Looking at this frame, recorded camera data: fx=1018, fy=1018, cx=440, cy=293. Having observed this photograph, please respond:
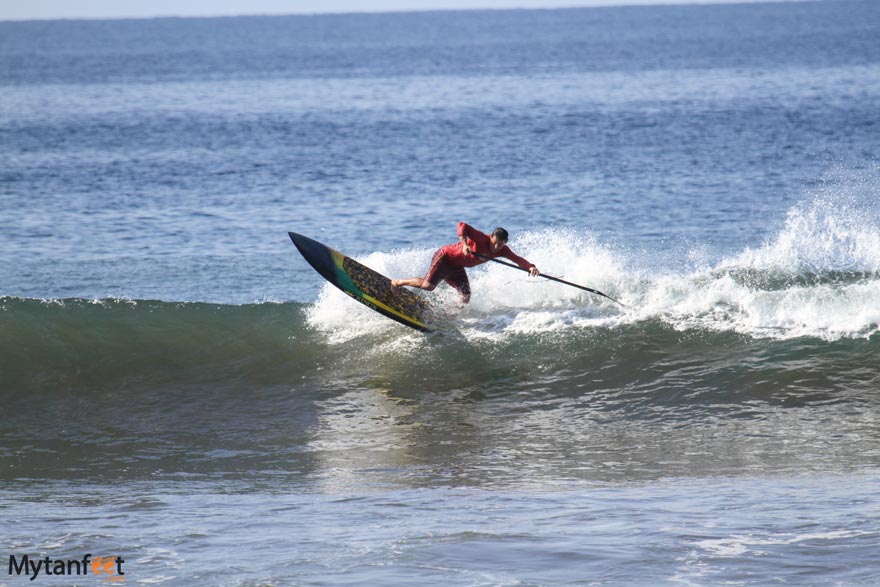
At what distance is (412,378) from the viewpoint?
12016 mm

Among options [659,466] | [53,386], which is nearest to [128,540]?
[659,466]

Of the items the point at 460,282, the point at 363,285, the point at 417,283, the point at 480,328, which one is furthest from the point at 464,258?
the point at 363,285

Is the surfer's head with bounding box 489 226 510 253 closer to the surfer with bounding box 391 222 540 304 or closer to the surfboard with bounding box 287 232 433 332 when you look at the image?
the surfer with bounding box 391 222 540 304

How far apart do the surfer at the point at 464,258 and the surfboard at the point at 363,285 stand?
156 mm

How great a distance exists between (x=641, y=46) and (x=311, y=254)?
90151mm

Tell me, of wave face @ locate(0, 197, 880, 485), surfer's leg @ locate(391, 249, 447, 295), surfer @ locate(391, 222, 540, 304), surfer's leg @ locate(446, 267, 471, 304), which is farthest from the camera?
surfer's leg @ locate(446, 267, 471, 304)

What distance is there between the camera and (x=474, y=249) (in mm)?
12336

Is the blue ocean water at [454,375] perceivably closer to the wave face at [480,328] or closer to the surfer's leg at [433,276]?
the wave face at [480,328]

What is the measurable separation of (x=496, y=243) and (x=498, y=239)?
0.13 meters

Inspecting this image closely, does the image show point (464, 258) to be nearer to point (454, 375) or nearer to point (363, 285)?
point (363, 285)

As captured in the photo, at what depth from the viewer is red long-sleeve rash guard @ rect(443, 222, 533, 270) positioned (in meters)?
12.2

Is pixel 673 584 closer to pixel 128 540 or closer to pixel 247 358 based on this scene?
pixel 128 540

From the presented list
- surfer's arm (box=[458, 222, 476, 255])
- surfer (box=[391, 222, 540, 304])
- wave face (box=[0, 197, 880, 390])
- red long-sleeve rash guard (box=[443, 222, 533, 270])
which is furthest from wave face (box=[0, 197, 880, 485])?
surfer's arm (box=[458, 222, 476, 255])

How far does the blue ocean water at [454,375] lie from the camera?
7.11 meters
